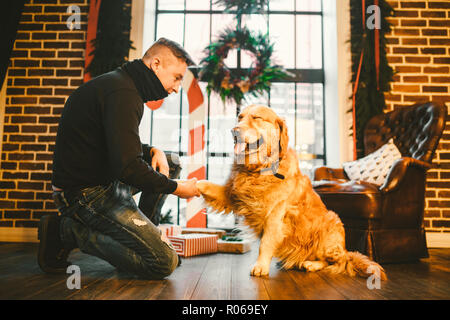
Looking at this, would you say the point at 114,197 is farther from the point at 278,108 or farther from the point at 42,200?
the point at 278,108

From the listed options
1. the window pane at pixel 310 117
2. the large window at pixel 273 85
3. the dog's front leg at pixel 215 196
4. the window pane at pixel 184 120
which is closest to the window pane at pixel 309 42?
the large window at pixel 273 85

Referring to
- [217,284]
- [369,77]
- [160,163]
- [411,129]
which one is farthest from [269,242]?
[369,77]

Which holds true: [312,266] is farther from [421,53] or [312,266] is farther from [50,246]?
[421,53]

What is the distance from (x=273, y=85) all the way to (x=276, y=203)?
A: 2.63 m

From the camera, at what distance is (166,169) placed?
6.42 ft

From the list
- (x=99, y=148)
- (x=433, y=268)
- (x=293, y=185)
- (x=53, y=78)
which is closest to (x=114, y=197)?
(x=99, y=148)

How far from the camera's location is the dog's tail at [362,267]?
1791 mm

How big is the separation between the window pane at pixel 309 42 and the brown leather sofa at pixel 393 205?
1.83 m

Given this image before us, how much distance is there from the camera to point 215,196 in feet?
6.42

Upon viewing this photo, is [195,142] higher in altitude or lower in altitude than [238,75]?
lower

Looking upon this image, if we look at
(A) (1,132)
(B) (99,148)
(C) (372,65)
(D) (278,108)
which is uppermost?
(C) (372,65)

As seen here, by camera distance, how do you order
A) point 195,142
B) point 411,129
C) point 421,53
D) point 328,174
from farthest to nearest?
point 195,142, point 421,53, point 328,174, point 411,129

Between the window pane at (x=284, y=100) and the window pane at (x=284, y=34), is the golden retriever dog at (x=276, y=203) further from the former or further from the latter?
the window pane at (x=284, y=34)
